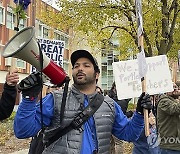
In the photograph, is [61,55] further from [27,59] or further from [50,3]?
[50,3]

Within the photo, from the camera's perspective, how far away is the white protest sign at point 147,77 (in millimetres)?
4621

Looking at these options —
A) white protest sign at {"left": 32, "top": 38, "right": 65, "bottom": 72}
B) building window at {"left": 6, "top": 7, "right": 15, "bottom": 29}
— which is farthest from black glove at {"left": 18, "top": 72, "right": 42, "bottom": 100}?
white protest sign at {"left": 32, "top": 38, "right": 65, "bottom": 72}

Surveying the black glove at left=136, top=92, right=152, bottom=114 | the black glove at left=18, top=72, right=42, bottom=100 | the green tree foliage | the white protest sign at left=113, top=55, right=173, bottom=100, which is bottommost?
the black glove at left=136, top=92, right=152, bottom=114

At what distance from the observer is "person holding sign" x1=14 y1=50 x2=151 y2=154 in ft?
9.01

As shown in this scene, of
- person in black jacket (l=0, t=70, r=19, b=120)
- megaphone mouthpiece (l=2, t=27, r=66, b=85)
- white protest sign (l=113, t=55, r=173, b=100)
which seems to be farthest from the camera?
white protest sign (l=113, t=55, r=173, b=100)

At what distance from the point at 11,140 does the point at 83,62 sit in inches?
322

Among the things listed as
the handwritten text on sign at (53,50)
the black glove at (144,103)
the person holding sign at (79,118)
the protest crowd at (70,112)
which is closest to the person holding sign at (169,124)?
the protest crowd at (70,112)

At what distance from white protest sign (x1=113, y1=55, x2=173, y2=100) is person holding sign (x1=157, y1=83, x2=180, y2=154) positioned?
247mm

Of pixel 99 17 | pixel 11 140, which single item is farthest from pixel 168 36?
pixel 11 140

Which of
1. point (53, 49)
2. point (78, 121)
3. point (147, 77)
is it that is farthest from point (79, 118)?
point (53, 49)

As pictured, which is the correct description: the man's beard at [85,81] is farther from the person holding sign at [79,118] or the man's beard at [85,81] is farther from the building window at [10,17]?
the building window at [10,17]

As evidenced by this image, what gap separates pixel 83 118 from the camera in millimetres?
2838

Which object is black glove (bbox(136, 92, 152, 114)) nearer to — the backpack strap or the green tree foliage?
the backpack strap

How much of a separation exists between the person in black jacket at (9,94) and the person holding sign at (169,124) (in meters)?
2.43
